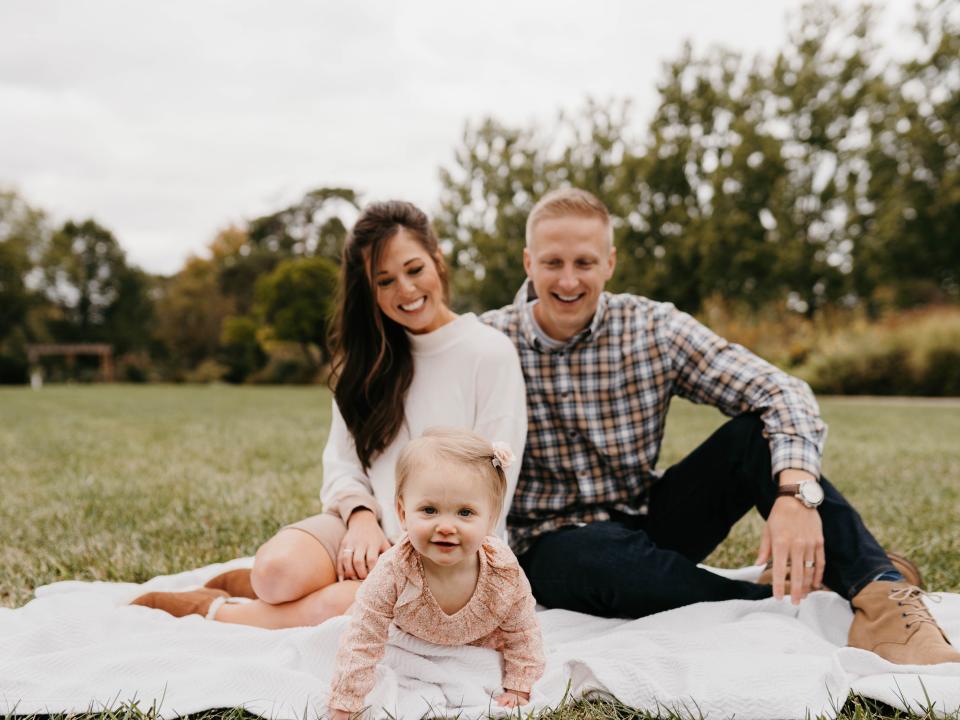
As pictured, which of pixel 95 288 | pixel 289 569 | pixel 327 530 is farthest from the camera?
pixel 95 288

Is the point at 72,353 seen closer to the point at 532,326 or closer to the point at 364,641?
the point at 532,326

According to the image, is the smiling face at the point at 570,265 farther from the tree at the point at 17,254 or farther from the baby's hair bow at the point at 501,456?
the tree at the point at 17,254

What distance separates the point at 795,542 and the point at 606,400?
2.53 feet

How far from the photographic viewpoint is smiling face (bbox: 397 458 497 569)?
1.71 m

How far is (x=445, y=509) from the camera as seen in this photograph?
1.72m

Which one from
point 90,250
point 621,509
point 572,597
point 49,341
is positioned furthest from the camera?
point 90,250

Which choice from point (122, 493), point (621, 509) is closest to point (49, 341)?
point (122, 493)

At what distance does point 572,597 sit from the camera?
2477 mm

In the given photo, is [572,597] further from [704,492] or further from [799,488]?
[799,488]

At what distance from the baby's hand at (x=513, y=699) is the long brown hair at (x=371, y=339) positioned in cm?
98

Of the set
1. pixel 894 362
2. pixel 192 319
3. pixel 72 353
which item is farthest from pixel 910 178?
pixel 72 353

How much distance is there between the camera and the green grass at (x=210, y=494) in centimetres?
307

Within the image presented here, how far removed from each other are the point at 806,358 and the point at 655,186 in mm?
6684

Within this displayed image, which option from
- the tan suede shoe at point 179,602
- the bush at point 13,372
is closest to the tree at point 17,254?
the bush at point 13,372
